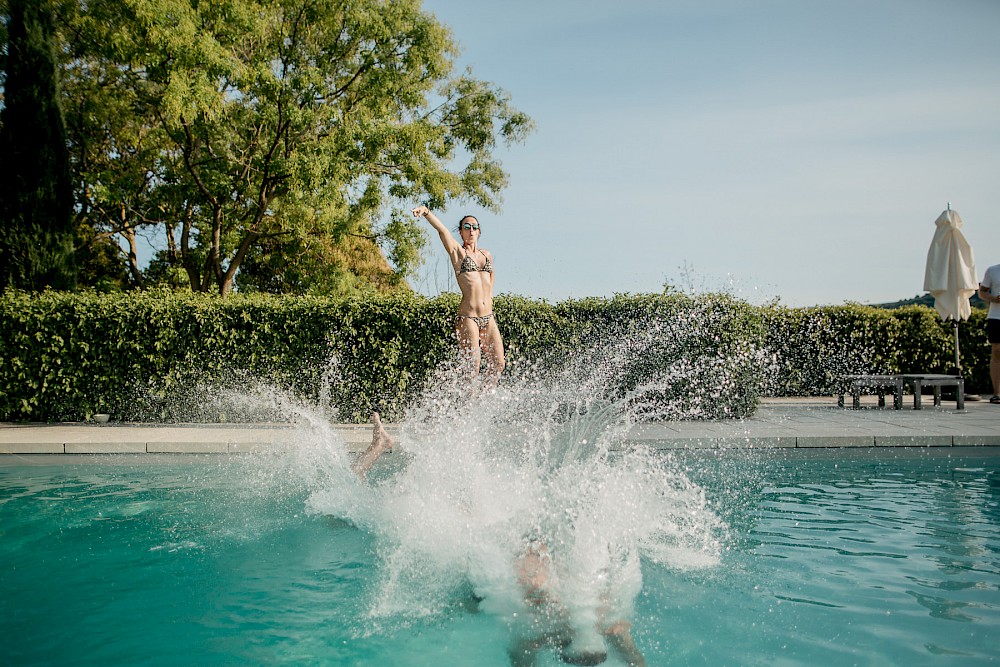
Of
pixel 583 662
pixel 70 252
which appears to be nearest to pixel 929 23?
pixel 583 662

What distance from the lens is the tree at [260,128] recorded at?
48.6ft

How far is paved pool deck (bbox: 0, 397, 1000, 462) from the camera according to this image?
728 centimetres

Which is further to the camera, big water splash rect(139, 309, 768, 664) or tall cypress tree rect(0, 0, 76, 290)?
tall cypress tree rect(0, 0, 76, 290)

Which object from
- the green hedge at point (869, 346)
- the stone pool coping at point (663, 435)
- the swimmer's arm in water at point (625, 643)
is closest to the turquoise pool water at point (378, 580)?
the swimmer's arm in water at point (625, 643)

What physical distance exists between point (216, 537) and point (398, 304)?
544cm

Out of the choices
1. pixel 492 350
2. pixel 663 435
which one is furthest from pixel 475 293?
pixel 663 435

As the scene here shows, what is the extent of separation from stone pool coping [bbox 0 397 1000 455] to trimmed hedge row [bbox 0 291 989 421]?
538 mm

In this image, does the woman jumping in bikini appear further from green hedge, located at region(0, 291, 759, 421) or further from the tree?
the tree

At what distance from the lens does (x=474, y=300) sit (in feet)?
26.8

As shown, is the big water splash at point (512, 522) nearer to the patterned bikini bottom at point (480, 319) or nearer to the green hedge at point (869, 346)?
the patterned bikini bottom at point (480, 319)

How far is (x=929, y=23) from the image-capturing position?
9281mm

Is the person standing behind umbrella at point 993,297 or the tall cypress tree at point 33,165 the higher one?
the tall cypress tree at point 33,165

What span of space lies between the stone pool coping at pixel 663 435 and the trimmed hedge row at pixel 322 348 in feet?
1.76

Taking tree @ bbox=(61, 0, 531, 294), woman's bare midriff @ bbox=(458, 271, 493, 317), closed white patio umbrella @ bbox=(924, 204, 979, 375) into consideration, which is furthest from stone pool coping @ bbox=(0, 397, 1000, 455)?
tree @ bbox=(61, 0, 531, 294)
